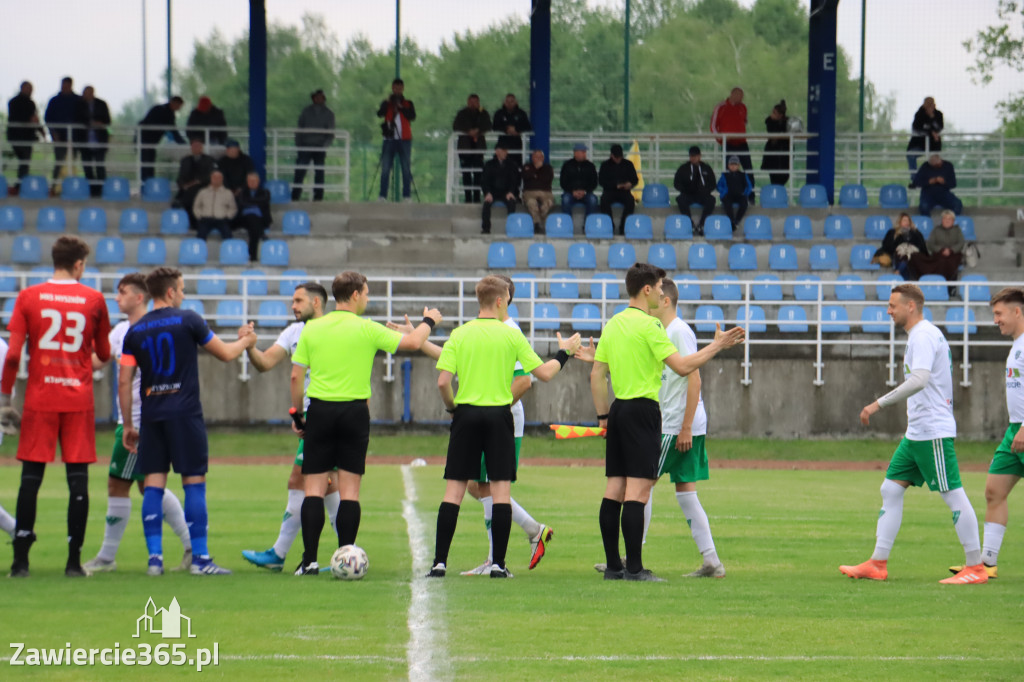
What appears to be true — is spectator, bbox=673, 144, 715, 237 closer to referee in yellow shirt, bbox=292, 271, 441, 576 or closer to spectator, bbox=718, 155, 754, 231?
spectator, bbox=718, 155, 754, 231

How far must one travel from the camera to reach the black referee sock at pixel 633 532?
28.2ft

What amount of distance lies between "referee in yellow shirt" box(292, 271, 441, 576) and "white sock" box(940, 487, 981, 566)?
380 centimetres

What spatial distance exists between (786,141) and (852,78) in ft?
75.0

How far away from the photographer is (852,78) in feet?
165

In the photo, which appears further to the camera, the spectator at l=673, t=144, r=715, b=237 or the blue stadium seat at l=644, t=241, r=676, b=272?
the spectator at l=673, t=144, r=715, b=237

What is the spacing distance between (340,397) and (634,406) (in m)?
1.93

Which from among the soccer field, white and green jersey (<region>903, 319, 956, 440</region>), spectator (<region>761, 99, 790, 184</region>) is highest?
spectator (<region>761, 99, 790, 184</region>)

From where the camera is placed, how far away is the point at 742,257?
2484cm

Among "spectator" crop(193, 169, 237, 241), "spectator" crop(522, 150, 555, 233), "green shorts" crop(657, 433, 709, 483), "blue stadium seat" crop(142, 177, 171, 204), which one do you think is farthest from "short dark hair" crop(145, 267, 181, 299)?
"blue stadium seat" crop(142, 177, 171, 204)

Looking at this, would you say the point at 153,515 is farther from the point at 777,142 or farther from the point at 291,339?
the point at 777,142

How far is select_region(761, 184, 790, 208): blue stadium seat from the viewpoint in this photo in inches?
1103

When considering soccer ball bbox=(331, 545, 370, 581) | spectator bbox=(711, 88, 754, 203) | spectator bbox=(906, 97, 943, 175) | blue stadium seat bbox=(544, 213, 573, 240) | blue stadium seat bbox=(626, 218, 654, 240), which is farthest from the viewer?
spectator bbox=(711, 88, 754, 203)

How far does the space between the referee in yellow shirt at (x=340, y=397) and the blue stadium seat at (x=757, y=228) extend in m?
18.3

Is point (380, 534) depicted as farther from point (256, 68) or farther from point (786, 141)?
point (786, 141)
